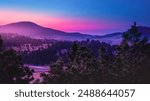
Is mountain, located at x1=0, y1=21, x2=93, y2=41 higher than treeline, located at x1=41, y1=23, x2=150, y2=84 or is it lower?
higher

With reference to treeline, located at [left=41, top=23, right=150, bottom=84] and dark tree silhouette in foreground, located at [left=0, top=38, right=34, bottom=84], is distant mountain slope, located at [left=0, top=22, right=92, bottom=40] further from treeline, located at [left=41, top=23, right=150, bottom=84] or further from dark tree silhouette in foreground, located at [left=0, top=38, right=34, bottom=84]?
dark tree silhouette in foreground, located at [left=0, top=38, right=34, bottom=84]

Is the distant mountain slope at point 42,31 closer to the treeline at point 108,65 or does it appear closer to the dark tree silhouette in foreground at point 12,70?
the treeline at point 108,65

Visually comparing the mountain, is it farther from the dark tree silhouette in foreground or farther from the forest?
the dark tree silhouette in foreground

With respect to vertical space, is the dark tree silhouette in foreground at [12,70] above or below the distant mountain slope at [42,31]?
below

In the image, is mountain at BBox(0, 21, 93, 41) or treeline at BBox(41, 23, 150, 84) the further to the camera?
mountain at BBox(0, 21, 93, 41)

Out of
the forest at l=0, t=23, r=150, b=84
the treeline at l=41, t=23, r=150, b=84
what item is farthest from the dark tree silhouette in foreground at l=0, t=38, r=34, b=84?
the treeline at l=41, t=23, r=150, b=84

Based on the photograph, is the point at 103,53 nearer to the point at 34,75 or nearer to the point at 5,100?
the point at 34,75

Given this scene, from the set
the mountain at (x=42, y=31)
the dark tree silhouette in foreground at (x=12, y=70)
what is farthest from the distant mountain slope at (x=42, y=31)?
the dark tree silhouette in foreground at (x=12, y=70)

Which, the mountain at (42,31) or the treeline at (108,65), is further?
the mountain at (42,31)
